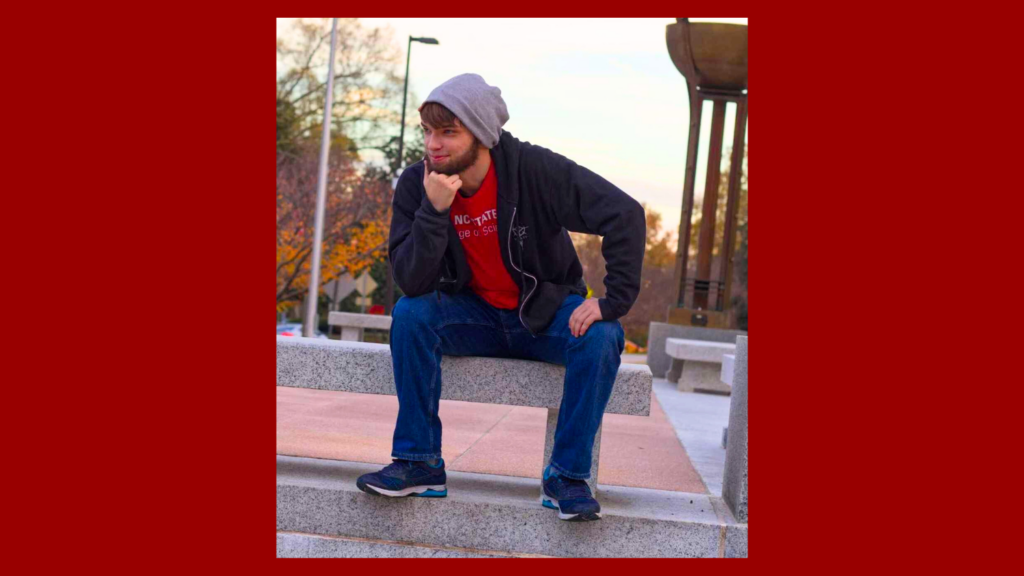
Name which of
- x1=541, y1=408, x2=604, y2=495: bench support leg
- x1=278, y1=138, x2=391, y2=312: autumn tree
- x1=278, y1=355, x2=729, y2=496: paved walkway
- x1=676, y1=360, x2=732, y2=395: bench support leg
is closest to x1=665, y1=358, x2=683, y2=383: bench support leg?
x1=676, y1=360, x2=732, y2=395: bench support leg

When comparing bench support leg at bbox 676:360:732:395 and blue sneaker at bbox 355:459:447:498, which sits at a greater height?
blue sneaker at bbox 355:459:447:498

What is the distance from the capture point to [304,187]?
30625 millimetres

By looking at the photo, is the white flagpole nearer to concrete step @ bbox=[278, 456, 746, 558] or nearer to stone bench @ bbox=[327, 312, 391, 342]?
stone bench @ bbox=[327, 312, 391, 342]

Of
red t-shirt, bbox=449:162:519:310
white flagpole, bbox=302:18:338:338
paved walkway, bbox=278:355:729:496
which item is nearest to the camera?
red t-shirt, bbox=449:162:519:310

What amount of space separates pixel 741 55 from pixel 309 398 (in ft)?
29.6

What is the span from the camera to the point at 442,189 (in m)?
3.84

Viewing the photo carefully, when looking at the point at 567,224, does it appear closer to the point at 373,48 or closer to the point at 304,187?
the point at 304,187

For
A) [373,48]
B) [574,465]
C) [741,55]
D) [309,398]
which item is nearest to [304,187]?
[373,48]

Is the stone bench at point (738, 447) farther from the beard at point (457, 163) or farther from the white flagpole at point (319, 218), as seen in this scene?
the white flagpole at point (319, 218)

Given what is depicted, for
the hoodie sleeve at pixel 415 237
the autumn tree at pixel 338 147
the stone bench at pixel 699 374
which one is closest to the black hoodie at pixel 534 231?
the hoodie sleeve at pixel 415 237

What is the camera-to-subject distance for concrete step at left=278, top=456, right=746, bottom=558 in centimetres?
389

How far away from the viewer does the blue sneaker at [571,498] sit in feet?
12.3

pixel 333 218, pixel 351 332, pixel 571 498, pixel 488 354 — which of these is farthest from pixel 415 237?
pixel 333 218

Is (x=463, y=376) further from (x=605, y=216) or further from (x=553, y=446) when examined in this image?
(x=605, y=216)
